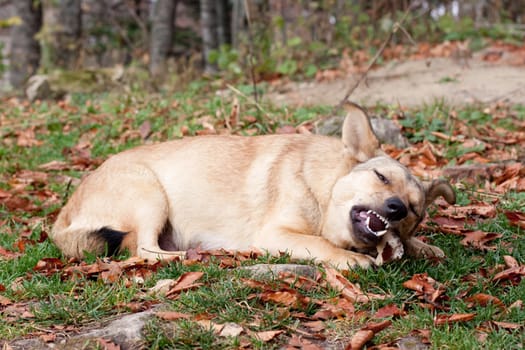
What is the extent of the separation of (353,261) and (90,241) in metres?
1.94

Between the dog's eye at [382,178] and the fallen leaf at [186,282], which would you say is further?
the dog's eye at [382,178]

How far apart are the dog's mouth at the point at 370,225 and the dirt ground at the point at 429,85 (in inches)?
220

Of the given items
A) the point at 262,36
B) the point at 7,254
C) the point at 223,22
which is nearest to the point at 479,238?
the point at 7,254

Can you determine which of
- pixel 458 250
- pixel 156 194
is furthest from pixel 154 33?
pixel 458 250

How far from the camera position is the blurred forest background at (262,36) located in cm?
1303

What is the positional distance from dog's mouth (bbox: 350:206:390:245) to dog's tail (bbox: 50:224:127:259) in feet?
5.77

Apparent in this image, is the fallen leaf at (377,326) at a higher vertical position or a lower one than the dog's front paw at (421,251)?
higher

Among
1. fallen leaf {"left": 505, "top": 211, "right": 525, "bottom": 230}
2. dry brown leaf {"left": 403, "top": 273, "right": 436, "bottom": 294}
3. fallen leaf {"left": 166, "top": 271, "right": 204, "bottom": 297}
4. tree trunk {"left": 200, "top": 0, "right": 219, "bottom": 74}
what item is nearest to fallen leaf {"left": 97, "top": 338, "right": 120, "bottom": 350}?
fallen leaf {"left": 166, "top": 271, "right": 204, "bottom": 297}

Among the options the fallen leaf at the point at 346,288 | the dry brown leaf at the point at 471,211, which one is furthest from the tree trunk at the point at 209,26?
the fallen leaf at the point at 346,288

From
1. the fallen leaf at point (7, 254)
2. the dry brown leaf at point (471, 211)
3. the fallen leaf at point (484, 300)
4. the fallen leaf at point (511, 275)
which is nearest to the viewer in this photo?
the fallen leaf at point (484, 300)

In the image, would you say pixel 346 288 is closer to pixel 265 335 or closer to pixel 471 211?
pixel 265 335

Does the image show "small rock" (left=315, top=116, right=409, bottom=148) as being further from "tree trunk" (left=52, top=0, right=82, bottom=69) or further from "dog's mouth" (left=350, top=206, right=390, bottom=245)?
"tree trunk" (left=52, top=0, right=82, bottom=69)

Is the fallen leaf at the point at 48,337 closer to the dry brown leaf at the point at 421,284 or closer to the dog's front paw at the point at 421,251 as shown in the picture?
the dry brown leaf at the point at 421,284

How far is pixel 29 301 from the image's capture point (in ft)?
12.9
